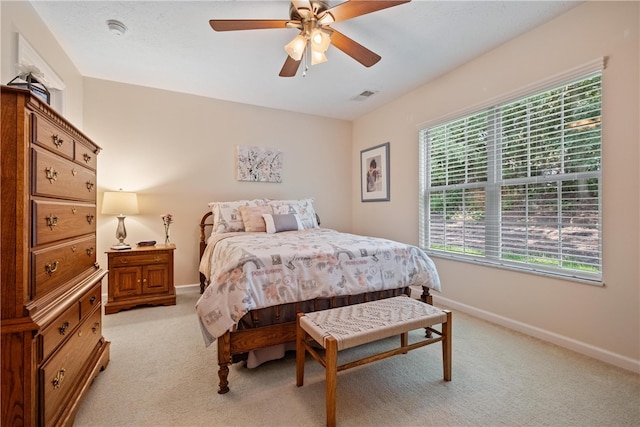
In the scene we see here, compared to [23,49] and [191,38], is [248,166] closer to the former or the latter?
[191,38]

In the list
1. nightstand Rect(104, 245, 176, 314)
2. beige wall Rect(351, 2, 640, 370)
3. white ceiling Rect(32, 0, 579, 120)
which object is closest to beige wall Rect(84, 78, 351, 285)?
white ceiling Rect(32, 0, 579, 120)

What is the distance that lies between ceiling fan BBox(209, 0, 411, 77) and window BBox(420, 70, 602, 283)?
4.89 ft

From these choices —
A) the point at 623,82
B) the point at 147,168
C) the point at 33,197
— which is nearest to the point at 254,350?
the point at 33,197

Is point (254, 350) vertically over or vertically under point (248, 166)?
under

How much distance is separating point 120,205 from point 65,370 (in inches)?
84.9

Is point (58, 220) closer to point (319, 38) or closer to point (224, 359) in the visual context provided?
point (224, 359)

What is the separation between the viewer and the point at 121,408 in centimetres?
151

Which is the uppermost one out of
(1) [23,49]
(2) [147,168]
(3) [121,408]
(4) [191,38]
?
(4) [191,38]

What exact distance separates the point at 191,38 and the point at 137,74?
1140mm

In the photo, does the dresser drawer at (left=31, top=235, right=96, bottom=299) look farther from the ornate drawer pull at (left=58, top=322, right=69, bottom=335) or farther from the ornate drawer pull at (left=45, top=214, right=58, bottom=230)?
the ornate drawer pull at (left=58, top=322, right=69, bottom=335)

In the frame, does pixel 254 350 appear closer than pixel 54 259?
No

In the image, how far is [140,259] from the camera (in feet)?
10.1

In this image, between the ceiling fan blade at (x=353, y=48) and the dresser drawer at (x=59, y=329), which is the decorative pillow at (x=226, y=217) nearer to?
the dresser drawer at (x=59, y=329)

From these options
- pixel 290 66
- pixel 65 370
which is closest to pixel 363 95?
pixel 290 66
